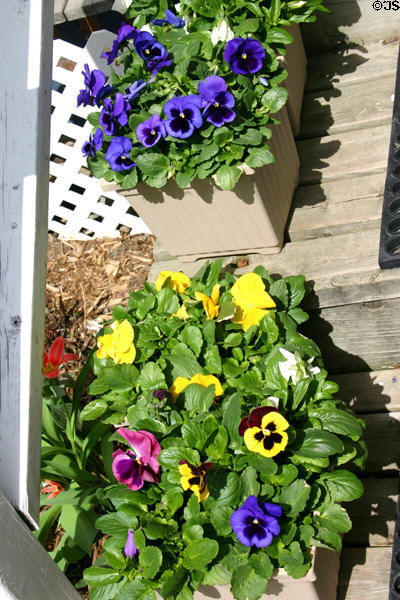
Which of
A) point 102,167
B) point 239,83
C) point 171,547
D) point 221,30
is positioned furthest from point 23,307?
point 221,30

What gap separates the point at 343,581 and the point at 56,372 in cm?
88

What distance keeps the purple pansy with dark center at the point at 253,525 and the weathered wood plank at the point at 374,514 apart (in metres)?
0.46

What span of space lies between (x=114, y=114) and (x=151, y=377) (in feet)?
2.36

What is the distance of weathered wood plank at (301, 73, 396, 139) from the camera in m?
2.21

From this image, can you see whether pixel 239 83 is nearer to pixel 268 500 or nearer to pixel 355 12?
pixel 355 12

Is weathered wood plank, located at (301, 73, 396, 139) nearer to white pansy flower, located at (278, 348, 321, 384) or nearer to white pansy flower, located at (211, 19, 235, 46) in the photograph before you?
white pansy flower, located at (211, 19, 235, 46)

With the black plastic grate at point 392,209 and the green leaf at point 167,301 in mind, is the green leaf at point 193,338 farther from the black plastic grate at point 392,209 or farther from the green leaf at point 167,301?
the black plastic grate at point 392,209

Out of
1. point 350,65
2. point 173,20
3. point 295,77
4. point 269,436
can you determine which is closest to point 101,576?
point 269,436

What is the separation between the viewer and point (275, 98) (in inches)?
68.8

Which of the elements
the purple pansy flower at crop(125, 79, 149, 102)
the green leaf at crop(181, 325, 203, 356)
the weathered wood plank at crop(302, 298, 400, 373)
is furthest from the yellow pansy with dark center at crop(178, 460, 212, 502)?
the purple pansy flower at crop(125, 79, 149, 102)

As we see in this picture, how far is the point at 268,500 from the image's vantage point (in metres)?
1.36

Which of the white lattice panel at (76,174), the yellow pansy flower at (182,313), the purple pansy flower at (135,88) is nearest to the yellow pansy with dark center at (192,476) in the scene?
the yellow pansy flower at (182,313)

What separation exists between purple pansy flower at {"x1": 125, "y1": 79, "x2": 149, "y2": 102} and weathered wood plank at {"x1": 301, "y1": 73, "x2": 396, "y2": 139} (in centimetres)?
69

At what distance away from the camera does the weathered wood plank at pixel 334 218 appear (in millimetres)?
1948
